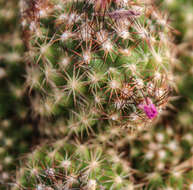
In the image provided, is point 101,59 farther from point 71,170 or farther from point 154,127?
point 154,127

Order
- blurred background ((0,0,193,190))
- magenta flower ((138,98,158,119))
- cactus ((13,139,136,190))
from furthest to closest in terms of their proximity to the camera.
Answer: blurred background ((0,0,193,190))
cactus ((13,139,136,190))
magenta flower ((138,98,158,119))

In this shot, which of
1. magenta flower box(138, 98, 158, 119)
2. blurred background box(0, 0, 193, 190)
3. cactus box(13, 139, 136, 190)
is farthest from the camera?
blurred background box(0, 0, 193, 190)

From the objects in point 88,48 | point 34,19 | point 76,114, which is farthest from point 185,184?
point 34,19

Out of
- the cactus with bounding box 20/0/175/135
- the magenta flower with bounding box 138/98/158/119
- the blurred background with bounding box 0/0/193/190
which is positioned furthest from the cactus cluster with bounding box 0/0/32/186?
the magenta flower with bounding box 138/98/158/119

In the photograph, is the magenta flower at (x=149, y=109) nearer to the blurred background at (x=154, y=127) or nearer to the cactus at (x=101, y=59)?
the cactus at (x=101, y=59)

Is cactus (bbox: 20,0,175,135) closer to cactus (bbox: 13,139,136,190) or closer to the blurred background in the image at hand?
cactus (bbox: 13,139,136,190)

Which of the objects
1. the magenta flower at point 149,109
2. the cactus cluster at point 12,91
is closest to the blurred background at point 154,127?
the cactus cluster at point 12,91

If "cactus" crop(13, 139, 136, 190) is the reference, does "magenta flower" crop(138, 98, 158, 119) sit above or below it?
above
